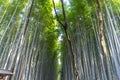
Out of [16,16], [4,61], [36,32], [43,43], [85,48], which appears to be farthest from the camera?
[43,43]

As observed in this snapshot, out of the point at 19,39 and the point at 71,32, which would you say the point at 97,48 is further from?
the point at 19,39

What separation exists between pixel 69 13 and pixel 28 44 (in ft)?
8.34

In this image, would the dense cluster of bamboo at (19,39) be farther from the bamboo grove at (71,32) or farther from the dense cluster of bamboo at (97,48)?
the dense cluster of bamboo at (97,48)

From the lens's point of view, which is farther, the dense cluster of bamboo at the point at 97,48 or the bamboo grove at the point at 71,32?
the bamboo grove at the point at 71,32

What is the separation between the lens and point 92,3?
6277 mm

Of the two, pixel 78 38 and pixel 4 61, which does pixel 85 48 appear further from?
pixel 4 61

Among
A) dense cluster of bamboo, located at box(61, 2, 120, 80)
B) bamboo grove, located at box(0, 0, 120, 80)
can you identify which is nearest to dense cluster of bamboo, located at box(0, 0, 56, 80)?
bamboo grove, located at box(0, 0, 120, 80)

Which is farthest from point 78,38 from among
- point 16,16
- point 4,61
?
point 4,61

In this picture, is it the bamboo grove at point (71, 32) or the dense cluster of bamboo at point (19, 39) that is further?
the bamboo grove at point (71, 32)

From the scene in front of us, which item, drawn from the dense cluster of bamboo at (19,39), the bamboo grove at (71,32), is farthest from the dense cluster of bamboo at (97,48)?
the dense cluster of bamboo at (19,39)

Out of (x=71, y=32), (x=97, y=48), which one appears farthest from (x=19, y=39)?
(x=71, y=32)

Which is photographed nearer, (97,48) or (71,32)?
(97,48)

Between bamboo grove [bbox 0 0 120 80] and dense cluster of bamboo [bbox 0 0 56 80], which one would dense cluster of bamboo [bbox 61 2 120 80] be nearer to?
bamboo grove [bbox 0 0 120 80]

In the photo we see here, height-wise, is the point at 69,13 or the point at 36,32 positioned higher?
the point at 69,13
